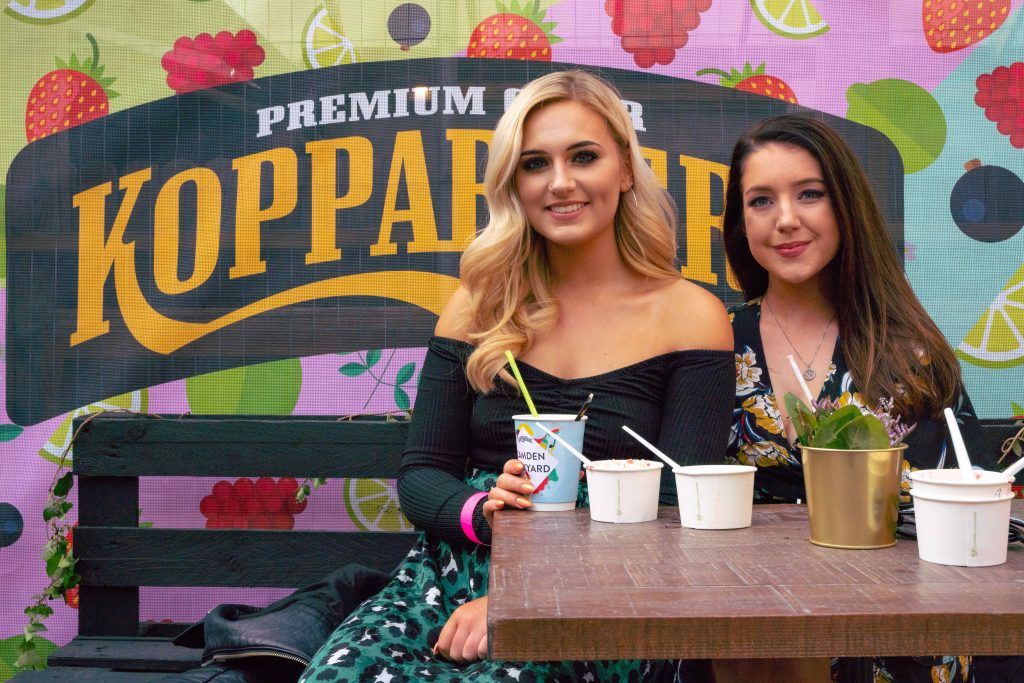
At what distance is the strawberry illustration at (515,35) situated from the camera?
277 centimetres

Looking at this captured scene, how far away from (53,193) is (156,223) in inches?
12.3

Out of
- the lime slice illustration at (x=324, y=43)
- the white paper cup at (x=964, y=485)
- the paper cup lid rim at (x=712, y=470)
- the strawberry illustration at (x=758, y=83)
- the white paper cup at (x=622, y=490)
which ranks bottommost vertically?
the white paper cup at (x=622, y=490)

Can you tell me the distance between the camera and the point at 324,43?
2805 millimetres

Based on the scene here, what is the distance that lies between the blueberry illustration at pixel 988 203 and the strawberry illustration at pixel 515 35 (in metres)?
1.20

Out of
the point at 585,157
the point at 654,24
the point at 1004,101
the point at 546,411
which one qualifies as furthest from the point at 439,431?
the point at 1004,101

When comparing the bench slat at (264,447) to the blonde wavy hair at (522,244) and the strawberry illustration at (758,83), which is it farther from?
the strawberry illustration at (758,83)

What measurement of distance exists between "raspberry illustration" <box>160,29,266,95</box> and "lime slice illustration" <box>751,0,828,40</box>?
1.41 meters

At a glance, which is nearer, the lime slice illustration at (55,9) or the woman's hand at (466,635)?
the woman's hand at (466,635)

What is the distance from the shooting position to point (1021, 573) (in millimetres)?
1230

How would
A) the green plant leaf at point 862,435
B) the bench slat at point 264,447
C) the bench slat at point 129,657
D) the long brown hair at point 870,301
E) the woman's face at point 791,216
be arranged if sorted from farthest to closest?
the bench slat at point 264,447 < the bench slat at point 129,657 < the woman's face at point 791,216 < the long brown hair at point 870,301 < the green plant leaf at point 862,435

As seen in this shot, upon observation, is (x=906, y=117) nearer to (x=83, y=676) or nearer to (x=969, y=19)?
(x=969, y=19)

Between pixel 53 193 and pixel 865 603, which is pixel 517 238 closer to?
pixel 865 603

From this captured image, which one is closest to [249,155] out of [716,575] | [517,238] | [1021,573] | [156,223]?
[156,223]

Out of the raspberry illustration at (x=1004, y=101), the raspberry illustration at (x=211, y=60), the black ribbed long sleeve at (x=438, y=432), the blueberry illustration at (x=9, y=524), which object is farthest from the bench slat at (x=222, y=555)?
the raspberry illustration at (x=1004, y=101)
